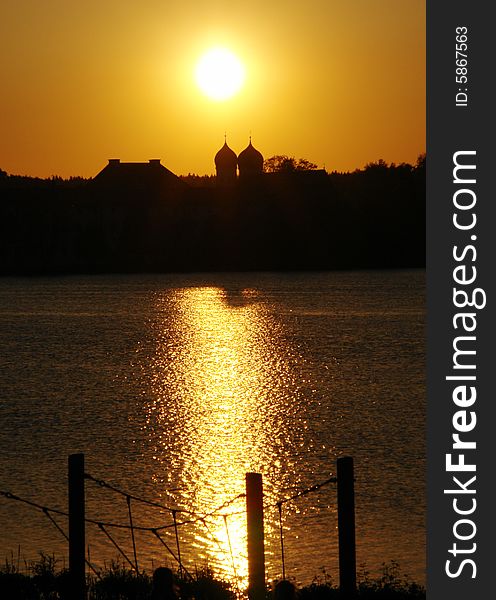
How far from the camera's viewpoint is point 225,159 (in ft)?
430

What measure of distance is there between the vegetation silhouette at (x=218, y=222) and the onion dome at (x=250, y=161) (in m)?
2.34

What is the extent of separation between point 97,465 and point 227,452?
2721 millimetres

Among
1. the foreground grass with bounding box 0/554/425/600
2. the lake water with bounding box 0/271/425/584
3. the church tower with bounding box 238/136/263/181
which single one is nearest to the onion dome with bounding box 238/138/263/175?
the church tower with bounding box 238/136/263/181

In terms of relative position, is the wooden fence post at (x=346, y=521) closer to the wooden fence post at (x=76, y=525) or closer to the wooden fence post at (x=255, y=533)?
the wooden fence post at (x=255, y=533)

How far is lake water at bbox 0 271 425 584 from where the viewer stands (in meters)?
14.9

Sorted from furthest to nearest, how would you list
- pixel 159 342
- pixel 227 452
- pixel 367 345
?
1. pixel 159 342
2. pixel 367 345
3. pixel 227 452

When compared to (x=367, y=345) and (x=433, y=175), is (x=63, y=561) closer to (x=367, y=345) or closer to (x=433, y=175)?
(x=433, y=175)

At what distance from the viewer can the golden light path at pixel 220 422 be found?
1521 centimetres

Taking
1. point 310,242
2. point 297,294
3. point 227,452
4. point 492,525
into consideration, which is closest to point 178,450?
point 227,452

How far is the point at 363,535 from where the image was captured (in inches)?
589

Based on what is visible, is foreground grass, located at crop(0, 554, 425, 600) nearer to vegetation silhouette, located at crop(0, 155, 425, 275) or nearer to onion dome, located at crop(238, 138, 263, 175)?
vegetation silhouette, located at crop(0, 155, 425, 275)

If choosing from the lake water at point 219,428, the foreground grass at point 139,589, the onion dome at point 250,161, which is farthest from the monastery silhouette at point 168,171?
the foreground grass at point 139,589

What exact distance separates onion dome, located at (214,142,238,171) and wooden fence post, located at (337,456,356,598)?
122 m

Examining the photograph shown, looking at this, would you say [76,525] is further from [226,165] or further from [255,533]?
[226,165]
